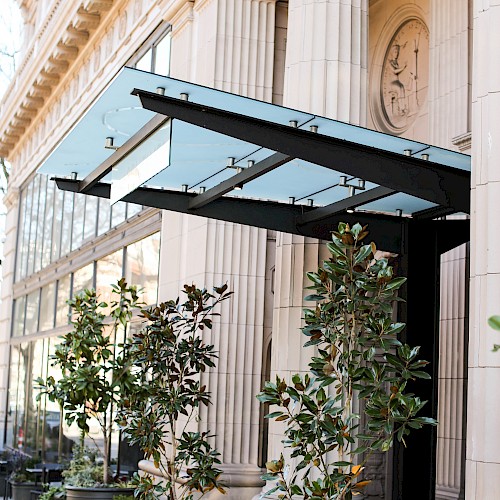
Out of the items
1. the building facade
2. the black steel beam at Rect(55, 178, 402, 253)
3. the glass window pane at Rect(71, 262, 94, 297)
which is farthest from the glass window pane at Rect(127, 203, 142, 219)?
the black steel beam at Rect(55, 178, 402, 253)

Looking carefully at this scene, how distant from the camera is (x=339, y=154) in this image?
28.7 ft

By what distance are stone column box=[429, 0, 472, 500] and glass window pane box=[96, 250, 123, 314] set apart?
8.30 m

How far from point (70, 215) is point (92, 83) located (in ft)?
11.4

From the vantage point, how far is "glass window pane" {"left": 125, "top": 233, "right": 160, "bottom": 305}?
17.4m

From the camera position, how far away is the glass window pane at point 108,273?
65.0 ft

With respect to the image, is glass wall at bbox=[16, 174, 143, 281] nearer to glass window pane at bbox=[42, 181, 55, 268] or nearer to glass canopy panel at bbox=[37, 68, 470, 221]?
glass window pane at bbox=[42, 181, 55, 268]

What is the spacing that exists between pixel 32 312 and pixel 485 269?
23762 mm

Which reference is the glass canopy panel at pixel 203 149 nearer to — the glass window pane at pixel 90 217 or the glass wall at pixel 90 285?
the glass wall at pixel 90 285

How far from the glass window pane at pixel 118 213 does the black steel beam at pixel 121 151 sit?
835 centimetres

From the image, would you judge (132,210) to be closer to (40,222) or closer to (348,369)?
(40,222)

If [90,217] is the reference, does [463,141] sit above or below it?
below

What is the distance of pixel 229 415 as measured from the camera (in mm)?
14383

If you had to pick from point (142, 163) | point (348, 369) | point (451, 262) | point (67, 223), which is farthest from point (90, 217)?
point (348, 369)

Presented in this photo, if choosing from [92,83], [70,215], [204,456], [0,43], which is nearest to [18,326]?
[70,215]
